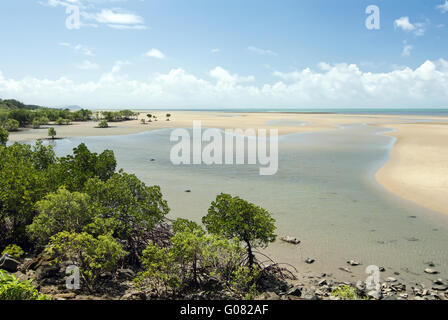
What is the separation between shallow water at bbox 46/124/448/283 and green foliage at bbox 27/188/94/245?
360 inches

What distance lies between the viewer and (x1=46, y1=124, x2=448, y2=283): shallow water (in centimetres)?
1630

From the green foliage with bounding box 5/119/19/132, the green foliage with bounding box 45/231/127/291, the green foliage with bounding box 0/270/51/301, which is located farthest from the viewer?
the green foliage with bounding box 5/119/19/132

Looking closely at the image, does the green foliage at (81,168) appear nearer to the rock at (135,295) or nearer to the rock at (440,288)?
the rock at (135,295)

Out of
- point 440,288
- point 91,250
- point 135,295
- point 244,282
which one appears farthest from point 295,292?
point 91,250

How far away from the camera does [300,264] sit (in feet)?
51.3

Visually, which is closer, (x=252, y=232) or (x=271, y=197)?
(x=252, y=232)

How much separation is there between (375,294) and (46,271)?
48.4ft

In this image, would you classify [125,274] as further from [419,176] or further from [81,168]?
[419,176]

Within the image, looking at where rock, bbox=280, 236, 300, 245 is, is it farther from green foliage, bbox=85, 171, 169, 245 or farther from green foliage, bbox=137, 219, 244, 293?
green foliage, bbox=85, 171, 169, 245

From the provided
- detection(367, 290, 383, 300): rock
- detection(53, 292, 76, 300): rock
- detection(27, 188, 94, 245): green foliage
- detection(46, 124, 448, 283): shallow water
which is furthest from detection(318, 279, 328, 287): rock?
detection(27, 188, 94, 245): green foliage

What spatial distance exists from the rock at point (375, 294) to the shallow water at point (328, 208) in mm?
1586
